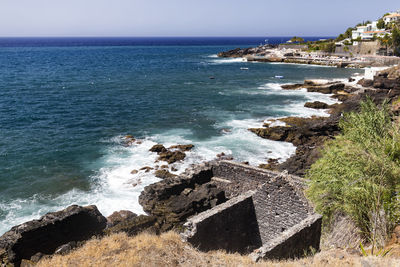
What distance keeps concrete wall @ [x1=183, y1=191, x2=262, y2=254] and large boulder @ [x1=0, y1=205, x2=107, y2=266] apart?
26.0 ft

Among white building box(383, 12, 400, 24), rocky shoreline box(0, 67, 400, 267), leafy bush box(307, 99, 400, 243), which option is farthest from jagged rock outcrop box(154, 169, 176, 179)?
white building box(383, 12, 400, 24)

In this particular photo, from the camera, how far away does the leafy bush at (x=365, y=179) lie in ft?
34.3

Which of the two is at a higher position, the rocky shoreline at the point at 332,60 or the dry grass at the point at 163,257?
the rocky shoreline at the point at 332,60

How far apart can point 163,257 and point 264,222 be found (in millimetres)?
5791

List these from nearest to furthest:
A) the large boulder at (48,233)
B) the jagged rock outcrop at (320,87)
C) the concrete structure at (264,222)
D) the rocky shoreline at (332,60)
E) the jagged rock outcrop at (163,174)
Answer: the concrete structure at (264,222) → the large boulder at (48,233) → the jagged rock outcrop at (163,174) → the jagged rock outcrop at (320,87) → the rocky shoreline at (332,60)

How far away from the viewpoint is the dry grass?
9.00 meters

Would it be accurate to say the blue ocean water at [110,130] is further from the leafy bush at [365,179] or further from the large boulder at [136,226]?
the leafy bush at [365,179]

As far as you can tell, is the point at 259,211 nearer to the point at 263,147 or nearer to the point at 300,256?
the point at 300,256

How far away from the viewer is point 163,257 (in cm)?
1002

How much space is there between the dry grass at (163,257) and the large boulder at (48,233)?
4.89m

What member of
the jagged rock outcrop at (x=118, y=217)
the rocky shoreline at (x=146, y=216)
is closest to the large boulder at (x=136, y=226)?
the rocky shoreline at (x=146, y=216)

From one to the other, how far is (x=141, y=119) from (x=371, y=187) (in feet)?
123

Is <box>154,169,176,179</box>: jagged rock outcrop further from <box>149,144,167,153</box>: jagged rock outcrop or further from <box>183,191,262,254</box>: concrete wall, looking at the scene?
<box>183,191,262,254</box>: concrete wall

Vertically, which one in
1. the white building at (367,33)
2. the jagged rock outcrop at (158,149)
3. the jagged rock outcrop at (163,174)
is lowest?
the jagged rock outcrop at (163,174)
